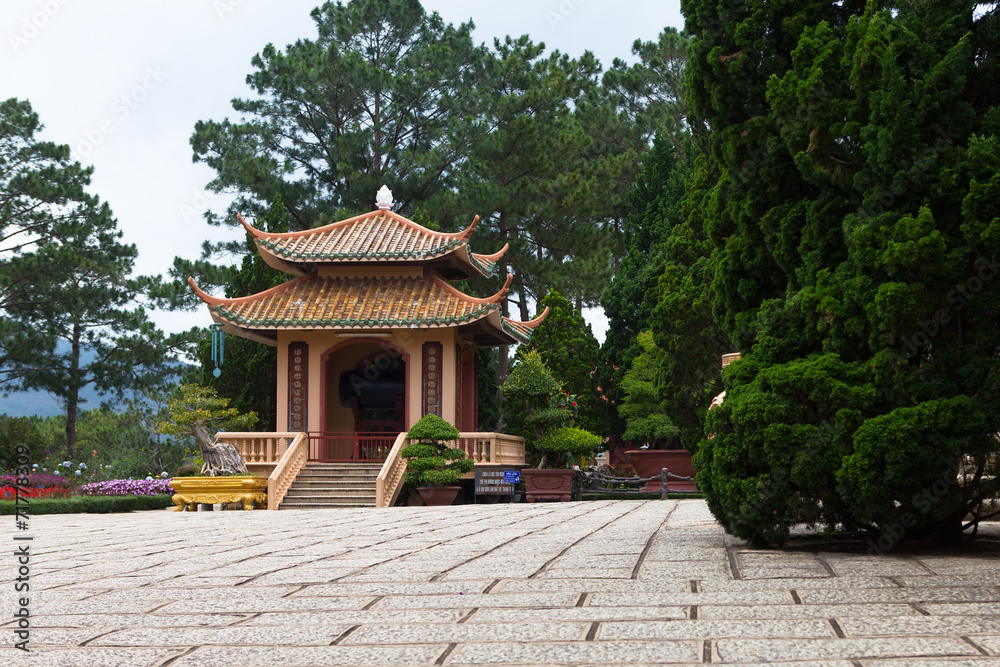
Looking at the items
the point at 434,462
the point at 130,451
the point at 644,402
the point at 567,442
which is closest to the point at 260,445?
the point at 434,462

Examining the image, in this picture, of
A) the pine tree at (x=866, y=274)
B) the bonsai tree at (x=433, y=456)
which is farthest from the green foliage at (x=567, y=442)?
the pine tree at (x=866, y=274)

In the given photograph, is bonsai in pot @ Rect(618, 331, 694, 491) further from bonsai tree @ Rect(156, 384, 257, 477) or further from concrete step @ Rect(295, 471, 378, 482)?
bonsai tree @ Rect(156, 384, 257, 477)

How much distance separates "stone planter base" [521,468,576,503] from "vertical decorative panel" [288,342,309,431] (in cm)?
483

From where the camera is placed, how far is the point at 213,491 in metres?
17.0

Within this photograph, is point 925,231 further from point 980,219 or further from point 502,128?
point 502,128

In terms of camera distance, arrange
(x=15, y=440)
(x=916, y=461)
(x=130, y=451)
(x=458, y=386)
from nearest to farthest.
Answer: (x=916, y=461)
(x=458, y=386)
(x=15, y=440)
(x=130, y=451)

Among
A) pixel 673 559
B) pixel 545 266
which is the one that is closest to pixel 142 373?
pixel 545 266

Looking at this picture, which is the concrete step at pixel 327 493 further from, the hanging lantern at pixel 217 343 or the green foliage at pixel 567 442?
the hanging lantern at pixel 217 343

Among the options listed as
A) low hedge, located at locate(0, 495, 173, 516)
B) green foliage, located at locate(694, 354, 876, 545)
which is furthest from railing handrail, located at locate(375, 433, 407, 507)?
green foliage, located at locate(694, 354, 876, 545)

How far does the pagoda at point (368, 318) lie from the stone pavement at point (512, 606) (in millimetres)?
12051

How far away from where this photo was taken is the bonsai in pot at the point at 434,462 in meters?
17.4

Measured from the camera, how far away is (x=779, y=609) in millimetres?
4246

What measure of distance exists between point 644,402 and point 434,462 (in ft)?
31.0

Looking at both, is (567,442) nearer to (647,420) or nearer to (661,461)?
(647,420)
